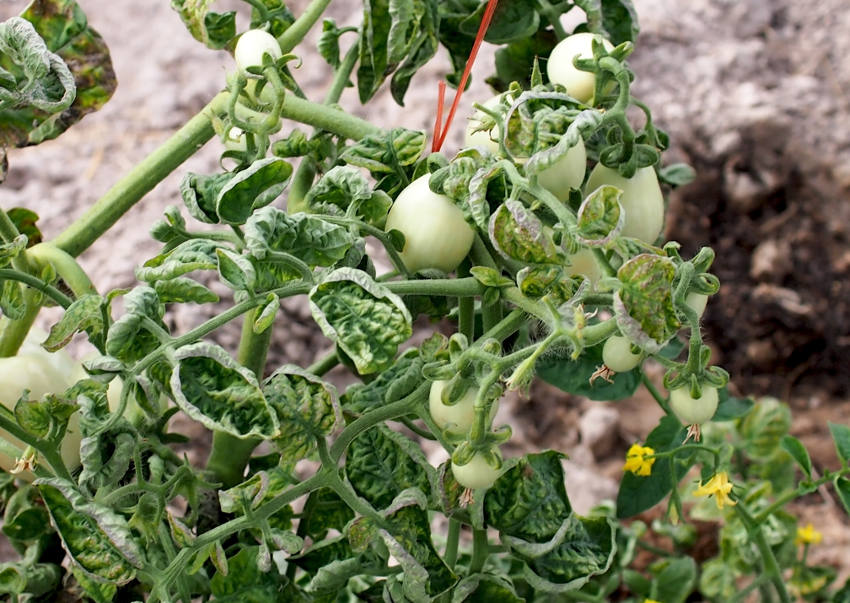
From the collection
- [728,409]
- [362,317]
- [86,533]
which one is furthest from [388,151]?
[728,409]

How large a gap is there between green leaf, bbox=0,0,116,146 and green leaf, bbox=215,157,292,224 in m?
0.23

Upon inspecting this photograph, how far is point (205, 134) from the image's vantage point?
0.60 meters

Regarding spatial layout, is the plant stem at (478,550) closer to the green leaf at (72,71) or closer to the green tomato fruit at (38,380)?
the green tomato fruit at (38,380)

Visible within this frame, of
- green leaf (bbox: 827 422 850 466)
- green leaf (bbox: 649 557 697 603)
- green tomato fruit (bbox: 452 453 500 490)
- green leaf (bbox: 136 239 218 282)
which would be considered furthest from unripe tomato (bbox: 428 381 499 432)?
green leaf (bbox: 649 557 697 603)

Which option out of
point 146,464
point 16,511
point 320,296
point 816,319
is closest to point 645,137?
point 320,296

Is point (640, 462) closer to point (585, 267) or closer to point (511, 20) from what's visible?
point (585, 267)

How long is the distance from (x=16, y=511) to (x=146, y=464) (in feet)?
0.47

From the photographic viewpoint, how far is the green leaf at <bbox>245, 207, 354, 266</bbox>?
42 centimetres

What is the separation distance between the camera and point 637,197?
53 centimetres

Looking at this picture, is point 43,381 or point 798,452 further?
point 798,452

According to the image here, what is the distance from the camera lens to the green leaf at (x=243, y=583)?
0.55 m

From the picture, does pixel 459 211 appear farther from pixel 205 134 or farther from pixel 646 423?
pixel 646 423

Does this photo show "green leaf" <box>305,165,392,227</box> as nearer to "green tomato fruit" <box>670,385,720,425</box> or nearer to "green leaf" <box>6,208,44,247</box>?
"green tomato fruit" <box>670,385,720,425</box>

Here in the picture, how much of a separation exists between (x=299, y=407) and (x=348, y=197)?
12 centimetres
